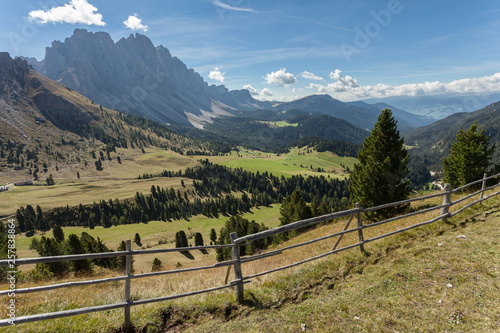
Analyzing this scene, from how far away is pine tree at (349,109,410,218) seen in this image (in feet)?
77.6

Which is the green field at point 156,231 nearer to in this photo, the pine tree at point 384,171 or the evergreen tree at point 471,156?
the pine tree at point 384,171

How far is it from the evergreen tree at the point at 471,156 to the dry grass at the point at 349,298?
3180 centimetres

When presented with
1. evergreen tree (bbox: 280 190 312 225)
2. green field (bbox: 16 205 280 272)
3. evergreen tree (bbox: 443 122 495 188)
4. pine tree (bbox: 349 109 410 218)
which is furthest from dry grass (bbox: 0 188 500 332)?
green field (bbox: 16 205 280 272)

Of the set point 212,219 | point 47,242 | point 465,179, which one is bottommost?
point 212,219

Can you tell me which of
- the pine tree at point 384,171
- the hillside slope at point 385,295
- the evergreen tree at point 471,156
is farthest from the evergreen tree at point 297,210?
the hillside slope at point 385,295

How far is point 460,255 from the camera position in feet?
31.7

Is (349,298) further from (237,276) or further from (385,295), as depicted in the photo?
(237,276)

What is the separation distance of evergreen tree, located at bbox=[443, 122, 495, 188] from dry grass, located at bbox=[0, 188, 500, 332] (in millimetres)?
31800

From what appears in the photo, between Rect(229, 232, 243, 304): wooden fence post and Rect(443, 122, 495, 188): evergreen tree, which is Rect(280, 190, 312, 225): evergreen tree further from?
Rect(229, 232, 243, 304): wooden fence post

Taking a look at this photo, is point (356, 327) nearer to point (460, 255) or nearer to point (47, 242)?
point (460, 255)

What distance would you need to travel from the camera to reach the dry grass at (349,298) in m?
7.03

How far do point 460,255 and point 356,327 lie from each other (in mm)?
6340

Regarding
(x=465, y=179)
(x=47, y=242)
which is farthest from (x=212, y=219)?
(x=465, y=179)

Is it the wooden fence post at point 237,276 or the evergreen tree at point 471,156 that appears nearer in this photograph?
the wooden fence post at point 237,276
